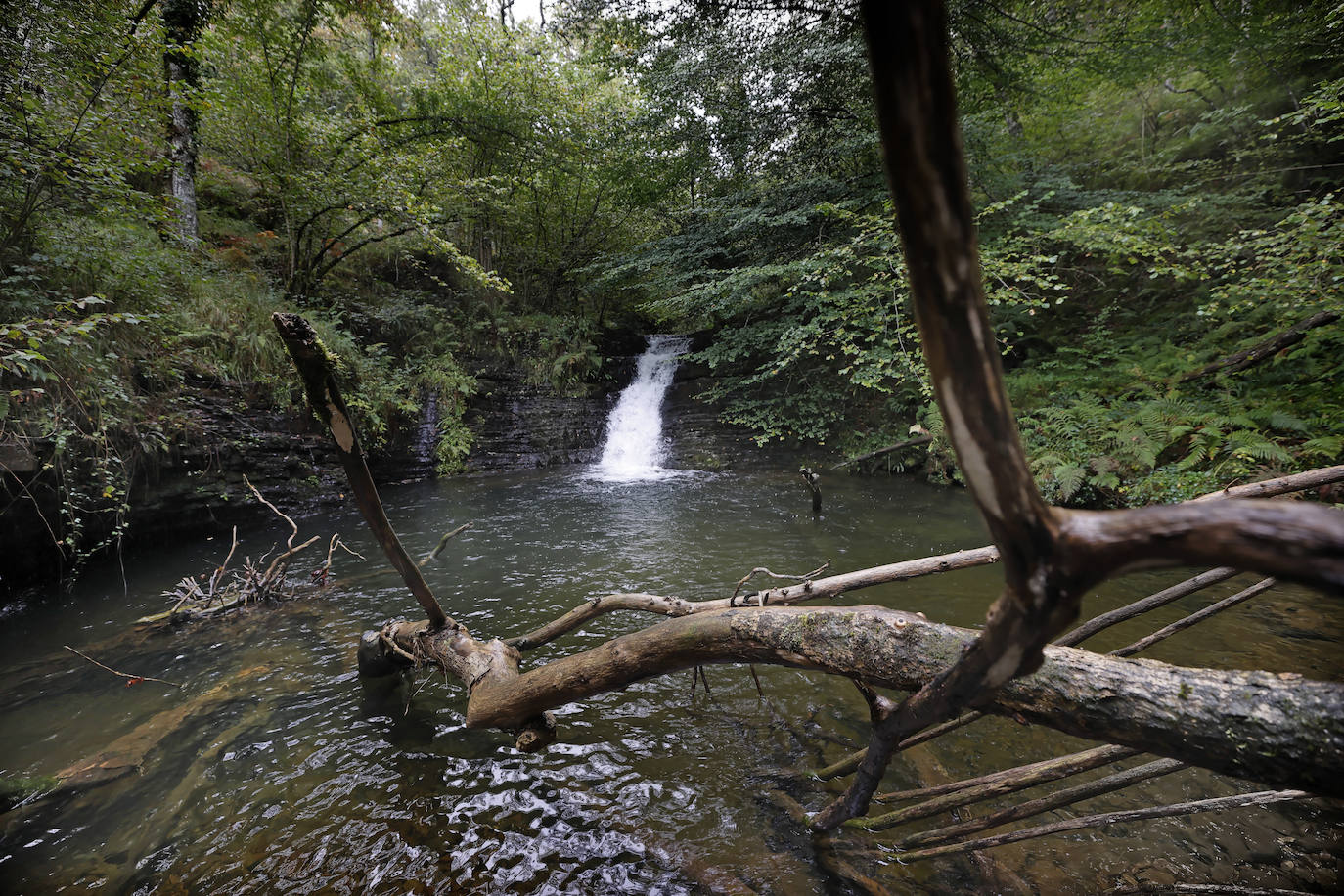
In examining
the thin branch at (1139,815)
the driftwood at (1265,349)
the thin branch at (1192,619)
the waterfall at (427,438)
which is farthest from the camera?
the waterfall at (427,438)

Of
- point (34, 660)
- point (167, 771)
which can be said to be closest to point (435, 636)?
point (167, 771)

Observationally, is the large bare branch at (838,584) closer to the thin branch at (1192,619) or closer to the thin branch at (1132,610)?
the thin branch at (1132,610)

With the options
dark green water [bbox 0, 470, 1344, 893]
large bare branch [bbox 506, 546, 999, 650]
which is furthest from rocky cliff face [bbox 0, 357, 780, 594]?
large bare branch [bbox 506, 546, 999, 650]

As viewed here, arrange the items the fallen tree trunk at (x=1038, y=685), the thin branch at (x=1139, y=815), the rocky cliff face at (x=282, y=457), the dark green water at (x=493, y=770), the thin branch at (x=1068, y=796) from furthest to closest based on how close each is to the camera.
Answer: the rocky cliff face at (x=282, y=457)
the dark green water at (x=493, y=770)
the thin branch at (x=1068, y=796)
the thin branch at (x=1139, y=815)
the fallen tree trunk at (x=1038, y=685)

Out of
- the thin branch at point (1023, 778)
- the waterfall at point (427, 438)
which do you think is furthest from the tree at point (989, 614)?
the waterfall at point (427, 438)

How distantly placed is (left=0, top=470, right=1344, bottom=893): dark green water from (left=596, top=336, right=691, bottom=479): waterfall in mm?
7035

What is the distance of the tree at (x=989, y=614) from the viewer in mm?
629

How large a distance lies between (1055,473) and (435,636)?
297 inches

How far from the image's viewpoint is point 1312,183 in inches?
285

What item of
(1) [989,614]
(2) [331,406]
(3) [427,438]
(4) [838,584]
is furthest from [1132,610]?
(3) [427,438]

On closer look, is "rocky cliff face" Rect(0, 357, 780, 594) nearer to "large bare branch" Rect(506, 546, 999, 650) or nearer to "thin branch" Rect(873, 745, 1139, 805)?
"large bare branch" Rect(506, 546, 999, 650)

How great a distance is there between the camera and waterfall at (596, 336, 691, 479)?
12.3m

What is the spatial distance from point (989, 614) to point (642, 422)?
12.6 m

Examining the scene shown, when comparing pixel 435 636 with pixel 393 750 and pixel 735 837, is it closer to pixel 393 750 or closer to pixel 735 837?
pixel 393 750
